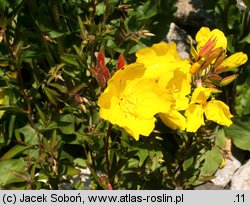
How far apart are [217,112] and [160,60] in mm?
370

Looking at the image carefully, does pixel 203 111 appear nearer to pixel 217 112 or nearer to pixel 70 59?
pixel 217 112

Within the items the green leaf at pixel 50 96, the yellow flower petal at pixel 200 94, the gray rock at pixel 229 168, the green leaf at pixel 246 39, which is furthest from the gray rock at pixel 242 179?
the green leaf at pixel 50 96

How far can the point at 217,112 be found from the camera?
6.04 feet

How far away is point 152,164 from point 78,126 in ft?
1.64

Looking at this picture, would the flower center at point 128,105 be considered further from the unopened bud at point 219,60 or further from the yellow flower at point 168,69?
the unopened bud at point 219,60

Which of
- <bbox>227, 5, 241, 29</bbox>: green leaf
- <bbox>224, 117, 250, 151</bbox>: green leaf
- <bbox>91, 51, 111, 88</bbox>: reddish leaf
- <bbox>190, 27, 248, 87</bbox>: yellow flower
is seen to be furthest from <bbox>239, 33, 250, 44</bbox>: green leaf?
<bbox>91, 51, 111, 88</bbox>: reddish leaf

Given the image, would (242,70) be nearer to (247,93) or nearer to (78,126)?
(247,93)

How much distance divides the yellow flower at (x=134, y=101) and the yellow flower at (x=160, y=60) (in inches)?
1.7

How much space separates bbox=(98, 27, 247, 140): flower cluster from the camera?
1.63 metres

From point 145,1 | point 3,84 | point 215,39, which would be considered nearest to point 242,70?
point 145,1

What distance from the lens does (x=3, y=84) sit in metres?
2.60

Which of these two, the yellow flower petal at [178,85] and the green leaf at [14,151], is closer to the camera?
the yellow flower petal at [178,85]

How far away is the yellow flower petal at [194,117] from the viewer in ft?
5.87

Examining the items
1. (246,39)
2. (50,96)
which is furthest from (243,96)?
(50,96)
